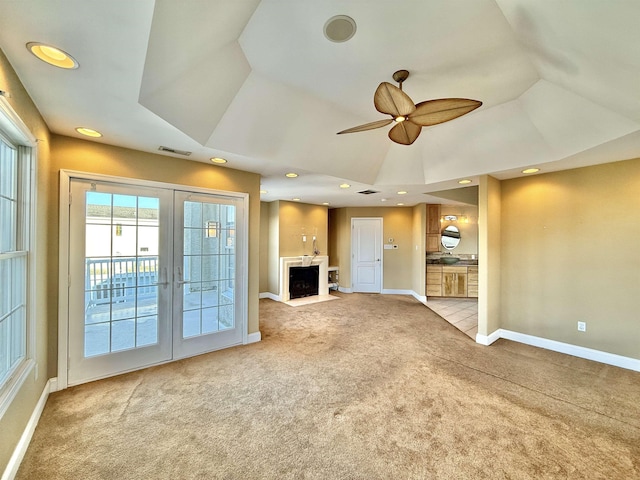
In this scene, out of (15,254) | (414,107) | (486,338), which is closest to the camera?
(15,254)

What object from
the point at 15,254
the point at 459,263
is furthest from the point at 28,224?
the point at 459,263

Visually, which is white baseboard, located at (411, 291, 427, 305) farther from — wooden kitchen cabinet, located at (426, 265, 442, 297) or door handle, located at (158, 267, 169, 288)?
door handle, located at (158, 267, 169, 288)

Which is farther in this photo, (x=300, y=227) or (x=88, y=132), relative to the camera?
(x=300, y=227)

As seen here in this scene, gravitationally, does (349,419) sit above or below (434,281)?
below

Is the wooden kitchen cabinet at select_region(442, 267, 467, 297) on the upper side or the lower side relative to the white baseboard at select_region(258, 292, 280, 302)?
upper

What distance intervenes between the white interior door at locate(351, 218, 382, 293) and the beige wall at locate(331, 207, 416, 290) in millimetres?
120

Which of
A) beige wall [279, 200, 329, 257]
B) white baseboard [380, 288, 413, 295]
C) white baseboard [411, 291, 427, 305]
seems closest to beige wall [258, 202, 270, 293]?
beige wall [279, 200, 329, 257]

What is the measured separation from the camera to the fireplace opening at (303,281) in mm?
6570

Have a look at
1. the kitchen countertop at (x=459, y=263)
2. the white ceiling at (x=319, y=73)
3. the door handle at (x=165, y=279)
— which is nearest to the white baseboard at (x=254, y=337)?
the door handle at (x=165, y=279)

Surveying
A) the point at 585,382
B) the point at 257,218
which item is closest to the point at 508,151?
the point at 585,382

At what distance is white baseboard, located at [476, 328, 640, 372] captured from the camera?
3100 millimetres

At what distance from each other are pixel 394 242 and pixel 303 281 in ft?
9.04

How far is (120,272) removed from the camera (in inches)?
112

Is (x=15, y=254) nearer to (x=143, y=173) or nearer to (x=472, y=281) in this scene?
(x=143, y=173)
